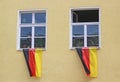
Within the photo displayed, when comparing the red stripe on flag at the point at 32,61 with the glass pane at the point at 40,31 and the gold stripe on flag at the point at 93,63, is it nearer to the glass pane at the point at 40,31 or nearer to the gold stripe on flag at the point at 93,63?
the glass pane at the point at 40,31

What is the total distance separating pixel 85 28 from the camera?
15.7m

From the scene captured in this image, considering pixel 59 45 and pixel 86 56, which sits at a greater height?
pixel 59 45

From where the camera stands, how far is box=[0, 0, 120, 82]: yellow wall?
15195mm

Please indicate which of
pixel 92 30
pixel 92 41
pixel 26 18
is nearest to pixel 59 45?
pixel 92 41

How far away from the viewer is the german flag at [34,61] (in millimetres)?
15562

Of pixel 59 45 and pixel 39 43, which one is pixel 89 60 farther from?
pixel 39 43

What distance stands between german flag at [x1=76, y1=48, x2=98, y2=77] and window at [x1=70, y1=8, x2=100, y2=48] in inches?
13.0

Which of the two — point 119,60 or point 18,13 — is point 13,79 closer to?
point 18,13

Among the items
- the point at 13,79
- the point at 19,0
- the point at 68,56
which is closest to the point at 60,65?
the point at 68,56

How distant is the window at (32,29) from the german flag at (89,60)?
1.47 m

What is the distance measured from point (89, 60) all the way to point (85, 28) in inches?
45.7

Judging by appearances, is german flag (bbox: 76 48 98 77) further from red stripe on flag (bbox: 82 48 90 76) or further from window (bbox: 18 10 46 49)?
window (bbox: 18 10 46 49)

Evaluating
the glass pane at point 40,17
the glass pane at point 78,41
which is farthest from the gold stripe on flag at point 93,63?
the glass pane at point 40,17

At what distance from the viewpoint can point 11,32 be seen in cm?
1611
